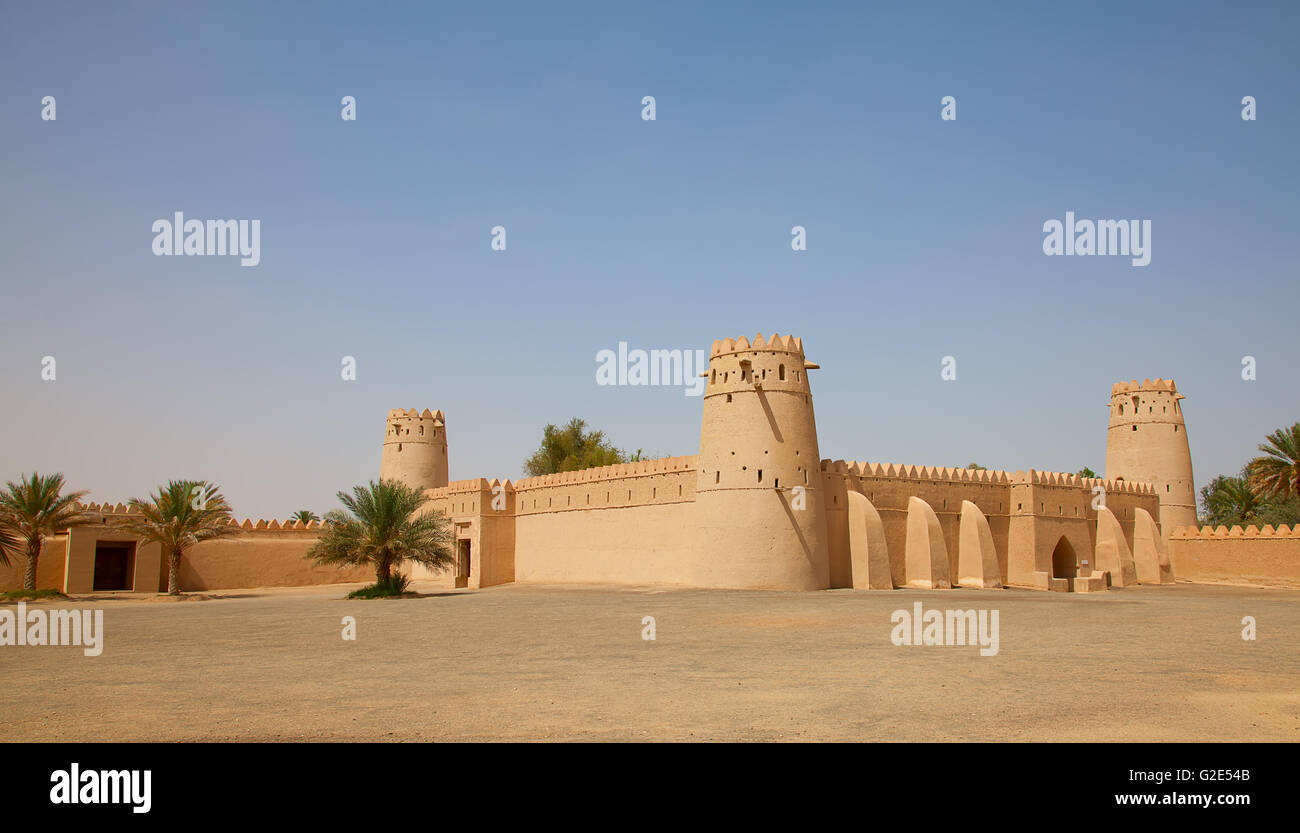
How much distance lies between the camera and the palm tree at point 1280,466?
3581 cm

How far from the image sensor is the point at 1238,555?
3444cm

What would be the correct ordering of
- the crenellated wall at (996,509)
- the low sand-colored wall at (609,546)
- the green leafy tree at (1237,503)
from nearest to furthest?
the low sand-colored wall at (609,546), the crenellated wall at (996,509), the green leafy tree at (1237,503)

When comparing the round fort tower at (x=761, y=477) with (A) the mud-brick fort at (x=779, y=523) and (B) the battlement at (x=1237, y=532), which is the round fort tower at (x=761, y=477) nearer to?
(A) the mud-brick fort at (x=779, y=523)

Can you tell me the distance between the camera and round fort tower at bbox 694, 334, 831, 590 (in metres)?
27.2

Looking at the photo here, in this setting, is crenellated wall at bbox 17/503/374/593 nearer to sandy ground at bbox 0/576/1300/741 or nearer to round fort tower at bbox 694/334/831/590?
sandy ground at bbox 0/576/1300/741

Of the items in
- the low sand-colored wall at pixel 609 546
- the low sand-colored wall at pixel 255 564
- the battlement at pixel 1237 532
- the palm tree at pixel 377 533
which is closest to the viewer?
the palm tree at pixel 377 533

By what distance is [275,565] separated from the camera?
3800 centimetres

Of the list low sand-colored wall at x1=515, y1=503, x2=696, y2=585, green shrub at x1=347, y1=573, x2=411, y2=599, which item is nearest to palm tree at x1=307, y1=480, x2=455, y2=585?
green shrub at x1=347, y1=573, x2=411, y2=599

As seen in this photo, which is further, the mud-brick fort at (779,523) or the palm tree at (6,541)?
the mud-brick fort at (779,523)

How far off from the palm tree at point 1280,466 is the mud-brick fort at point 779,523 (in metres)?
2.68

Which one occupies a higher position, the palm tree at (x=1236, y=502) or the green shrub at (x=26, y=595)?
the palm tree at (x=1236, y=502)


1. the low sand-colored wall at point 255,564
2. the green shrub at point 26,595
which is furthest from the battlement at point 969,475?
the green shrub at point 26,595
